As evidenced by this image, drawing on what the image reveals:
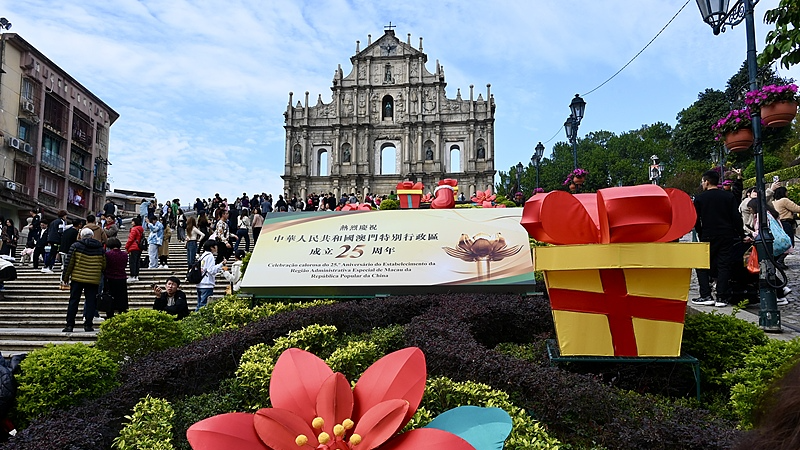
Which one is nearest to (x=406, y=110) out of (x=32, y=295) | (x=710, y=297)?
(x=32, y=295)

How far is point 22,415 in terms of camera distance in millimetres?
3400

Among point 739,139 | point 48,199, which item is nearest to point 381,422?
point 739,139

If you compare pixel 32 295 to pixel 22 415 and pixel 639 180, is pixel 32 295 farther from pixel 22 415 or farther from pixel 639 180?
pixel 639 180

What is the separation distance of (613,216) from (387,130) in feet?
134

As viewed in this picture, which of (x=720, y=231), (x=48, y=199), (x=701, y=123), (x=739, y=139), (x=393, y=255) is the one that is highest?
(x=701, y=123)

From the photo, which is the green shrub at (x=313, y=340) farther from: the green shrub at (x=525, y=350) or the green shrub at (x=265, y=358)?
the green shrub at (x=525, y=350)

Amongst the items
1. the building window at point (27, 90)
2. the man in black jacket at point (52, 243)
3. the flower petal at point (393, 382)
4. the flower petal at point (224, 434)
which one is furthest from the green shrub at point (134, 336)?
the building window at point (27, 90)

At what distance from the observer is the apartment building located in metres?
24.1

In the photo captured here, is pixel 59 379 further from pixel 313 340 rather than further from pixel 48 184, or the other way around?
pixel 48 184

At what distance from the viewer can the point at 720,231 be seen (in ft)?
20.7

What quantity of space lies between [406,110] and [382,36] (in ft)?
21.8

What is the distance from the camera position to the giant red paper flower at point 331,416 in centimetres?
153

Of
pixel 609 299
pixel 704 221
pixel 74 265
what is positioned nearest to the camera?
pixel 609 299

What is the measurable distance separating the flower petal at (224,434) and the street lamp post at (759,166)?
496cm
